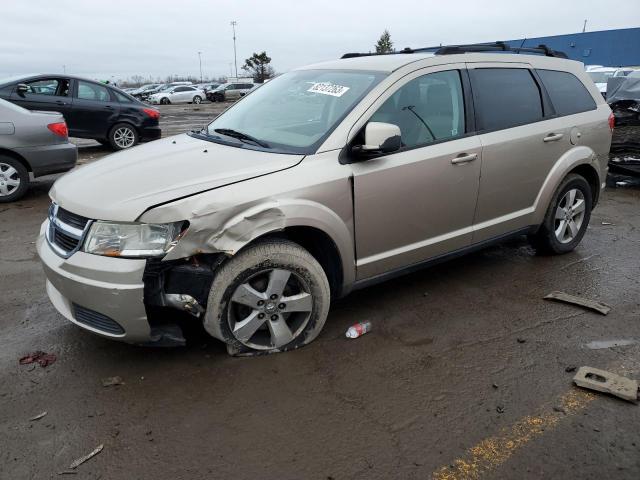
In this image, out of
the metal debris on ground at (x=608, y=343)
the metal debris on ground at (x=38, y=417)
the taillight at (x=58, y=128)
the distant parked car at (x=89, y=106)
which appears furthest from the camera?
the distant parked car at (x=89, y=106)

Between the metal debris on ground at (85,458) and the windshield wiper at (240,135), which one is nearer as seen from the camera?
the metal debris on ground at (85,458)

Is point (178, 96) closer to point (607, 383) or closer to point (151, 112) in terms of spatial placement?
point (151, 112)

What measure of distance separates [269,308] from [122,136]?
30.7 feet

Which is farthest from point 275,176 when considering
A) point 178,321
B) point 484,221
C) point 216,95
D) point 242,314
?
point 216,95

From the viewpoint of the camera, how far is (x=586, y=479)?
2.16m

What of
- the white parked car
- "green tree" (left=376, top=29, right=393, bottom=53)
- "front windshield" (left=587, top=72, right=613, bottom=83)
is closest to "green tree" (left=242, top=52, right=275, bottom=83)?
"green tree" (left=376, top=29, right=393, bottom=53)

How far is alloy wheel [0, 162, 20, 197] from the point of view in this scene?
263 inches

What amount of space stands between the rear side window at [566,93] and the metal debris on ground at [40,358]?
424 centimetres

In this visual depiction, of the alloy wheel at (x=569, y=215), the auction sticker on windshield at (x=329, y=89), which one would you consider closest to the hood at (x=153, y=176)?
the auction sticker on windshield at (x=329, y=89)

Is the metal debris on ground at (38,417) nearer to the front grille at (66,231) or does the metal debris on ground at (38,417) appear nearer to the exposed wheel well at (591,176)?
the front grille at (66,231)

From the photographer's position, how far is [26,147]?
6.64 meters

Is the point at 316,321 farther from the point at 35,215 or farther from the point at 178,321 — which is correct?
the point at 35,215

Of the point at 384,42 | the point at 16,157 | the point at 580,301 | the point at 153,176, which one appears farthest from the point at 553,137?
the point at 384,42

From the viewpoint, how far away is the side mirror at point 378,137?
3027mm
